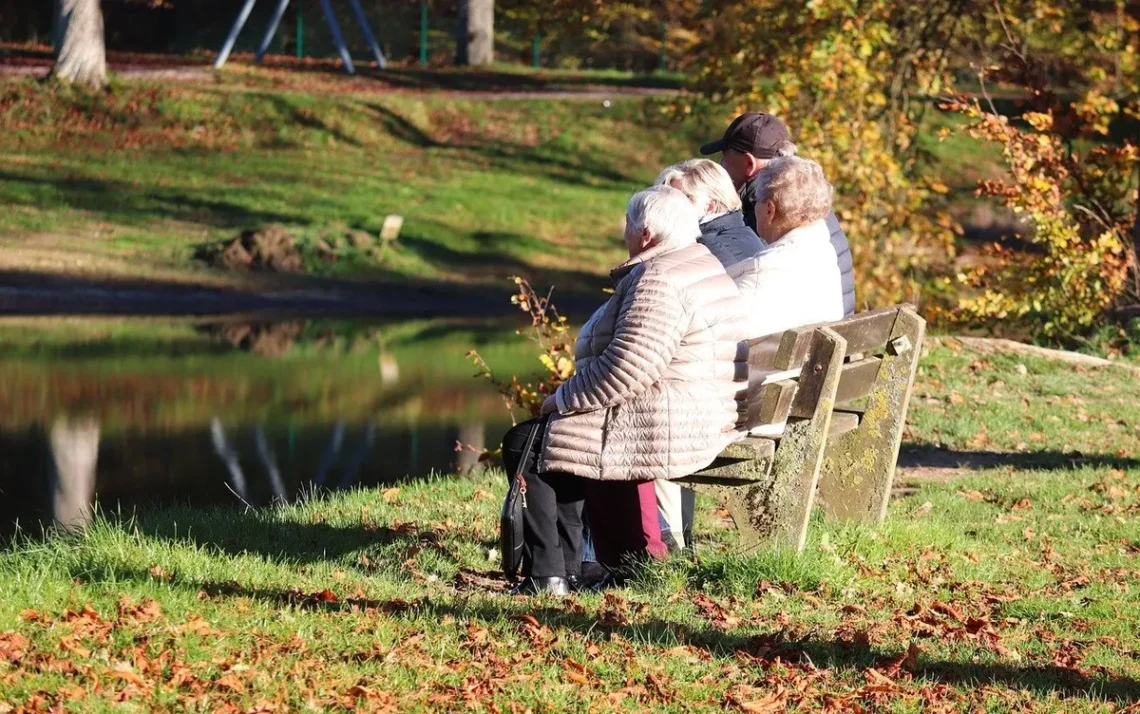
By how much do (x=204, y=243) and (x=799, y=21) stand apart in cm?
980

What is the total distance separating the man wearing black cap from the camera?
6676mm

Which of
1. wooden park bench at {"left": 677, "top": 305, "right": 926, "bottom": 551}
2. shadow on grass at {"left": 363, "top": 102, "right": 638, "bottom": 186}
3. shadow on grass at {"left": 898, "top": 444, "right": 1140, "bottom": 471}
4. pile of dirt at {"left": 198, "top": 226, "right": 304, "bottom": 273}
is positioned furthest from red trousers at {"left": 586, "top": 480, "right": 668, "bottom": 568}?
shadow on grass at {"left": 363, "top": 102, "right": 638, "bottom": 186}

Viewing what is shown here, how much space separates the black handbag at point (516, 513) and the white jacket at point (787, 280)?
947 millimetres

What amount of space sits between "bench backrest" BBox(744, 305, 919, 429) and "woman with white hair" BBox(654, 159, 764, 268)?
1.53 ft

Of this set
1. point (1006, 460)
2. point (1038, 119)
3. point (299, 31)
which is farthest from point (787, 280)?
point (299, 31)

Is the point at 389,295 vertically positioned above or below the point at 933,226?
below

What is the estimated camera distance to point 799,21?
13883mm

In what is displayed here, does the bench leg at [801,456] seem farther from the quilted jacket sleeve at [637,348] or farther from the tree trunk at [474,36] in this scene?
the tree trunk at [474,36]

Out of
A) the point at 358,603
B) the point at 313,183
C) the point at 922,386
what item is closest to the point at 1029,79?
the point at 922,386

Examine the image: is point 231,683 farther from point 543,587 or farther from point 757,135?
point 757,135

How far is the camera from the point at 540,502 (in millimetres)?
5652

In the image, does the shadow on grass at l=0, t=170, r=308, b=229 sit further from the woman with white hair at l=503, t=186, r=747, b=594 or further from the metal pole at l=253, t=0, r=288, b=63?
the woman with white hair at l=503, t=186, r=747, b=594

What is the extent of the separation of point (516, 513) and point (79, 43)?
23.8m

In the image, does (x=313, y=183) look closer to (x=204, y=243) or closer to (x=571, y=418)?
(x=204, y=243)
